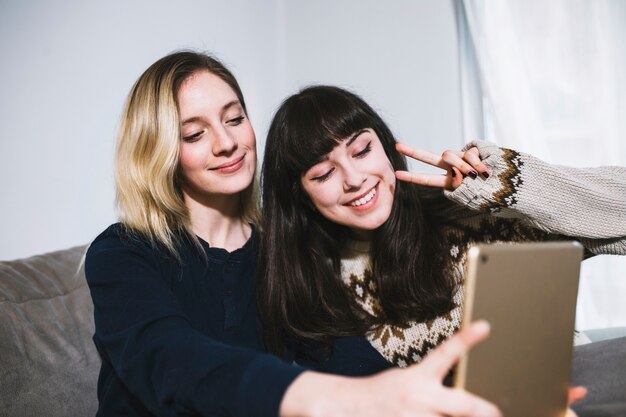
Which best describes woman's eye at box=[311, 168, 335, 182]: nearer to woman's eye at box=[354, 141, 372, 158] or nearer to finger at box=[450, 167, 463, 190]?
woman's eye at box=[354, 141, 372, 158]

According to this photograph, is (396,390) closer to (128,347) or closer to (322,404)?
(322,404)

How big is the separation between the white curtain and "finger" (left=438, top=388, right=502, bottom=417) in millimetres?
2038

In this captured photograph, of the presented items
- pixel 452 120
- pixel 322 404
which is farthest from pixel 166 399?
pixel 452 120

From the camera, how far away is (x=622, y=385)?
100 centimetres

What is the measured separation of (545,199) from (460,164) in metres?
0.19

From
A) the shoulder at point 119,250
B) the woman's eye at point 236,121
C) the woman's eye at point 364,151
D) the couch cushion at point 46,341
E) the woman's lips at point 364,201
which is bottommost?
the couch cushion at point 46,341

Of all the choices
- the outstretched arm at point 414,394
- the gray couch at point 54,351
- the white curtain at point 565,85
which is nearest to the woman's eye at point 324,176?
the gray couch at point 54,351

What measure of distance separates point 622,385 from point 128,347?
2.77 ft

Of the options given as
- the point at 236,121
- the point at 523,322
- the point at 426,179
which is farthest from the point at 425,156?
the point at 523,322

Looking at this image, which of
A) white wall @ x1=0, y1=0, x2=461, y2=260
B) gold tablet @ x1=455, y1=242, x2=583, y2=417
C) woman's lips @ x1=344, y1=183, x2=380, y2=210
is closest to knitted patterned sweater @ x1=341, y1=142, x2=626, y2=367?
woman's lips @ x1=344, y1=183, x2=380, y2=210

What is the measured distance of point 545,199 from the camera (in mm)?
1177

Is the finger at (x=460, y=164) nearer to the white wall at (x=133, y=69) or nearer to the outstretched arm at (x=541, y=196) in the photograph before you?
the outstretched arm at (x=541, y=196)

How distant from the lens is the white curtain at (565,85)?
2273 millimetres

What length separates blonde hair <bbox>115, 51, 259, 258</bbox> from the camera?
1.23 metres
